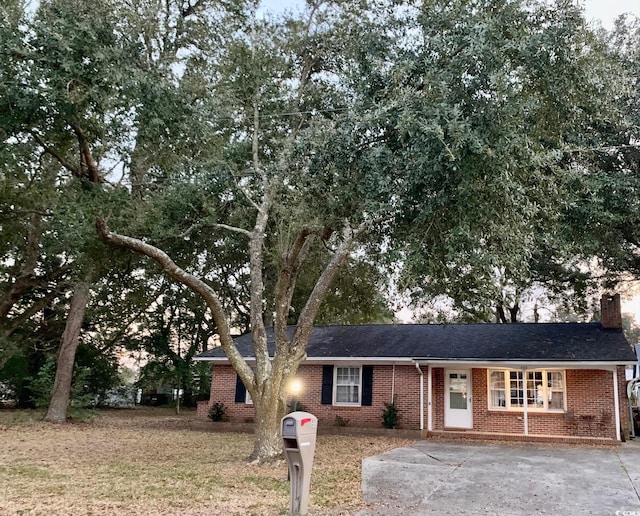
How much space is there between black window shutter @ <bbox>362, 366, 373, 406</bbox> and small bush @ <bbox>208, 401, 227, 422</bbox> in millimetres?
4851

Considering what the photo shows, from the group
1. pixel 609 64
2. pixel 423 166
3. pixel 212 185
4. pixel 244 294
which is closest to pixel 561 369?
pixel 609 64

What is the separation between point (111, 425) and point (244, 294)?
10.9 meters

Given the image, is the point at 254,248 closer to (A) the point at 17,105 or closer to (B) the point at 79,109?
(B) the point at 79,109

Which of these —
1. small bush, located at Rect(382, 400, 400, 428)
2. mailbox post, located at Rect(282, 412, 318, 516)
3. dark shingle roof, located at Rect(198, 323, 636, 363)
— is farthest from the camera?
small bush, located at Rect(382, 400, 400, 428)

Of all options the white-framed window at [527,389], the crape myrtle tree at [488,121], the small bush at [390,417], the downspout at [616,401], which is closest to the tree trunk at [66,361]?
the small bush at [390,417]

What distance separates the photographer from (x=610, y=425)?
14.2 m

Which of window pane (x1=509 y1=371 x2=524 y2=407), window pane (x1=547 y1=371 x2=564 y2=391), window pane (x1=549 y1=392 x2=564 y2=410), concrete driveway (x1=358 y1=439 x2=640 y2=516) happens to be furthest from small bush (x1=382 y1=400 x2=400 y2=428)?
window pane (x1=547 y1=371 x2=564 y2=391)

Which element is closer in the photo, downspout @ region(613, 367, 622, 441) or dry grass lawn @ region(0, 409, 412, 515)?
dry grass lawn @ region(0, 409, 412, 515)

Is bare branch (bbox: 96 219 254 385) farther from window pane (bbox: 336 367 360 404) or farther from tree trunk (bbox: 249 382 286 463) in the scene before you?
window pane (bbox: 336 367 360 404)

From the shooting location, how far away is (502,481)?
8461 millimetres

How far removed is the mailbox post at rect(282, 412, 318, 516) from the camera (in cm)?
610

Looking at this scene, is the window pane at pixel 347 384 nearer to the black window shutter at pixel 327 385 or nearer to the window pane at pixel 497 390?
the black window shutter at pixel 327 385

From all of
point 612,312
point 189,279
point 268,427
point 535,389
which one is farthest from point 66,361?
point 612,312

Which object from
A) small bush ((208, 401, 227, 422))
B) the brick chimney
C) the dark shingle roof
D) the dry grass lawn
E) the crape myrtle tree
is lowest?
the dry grass lawn
